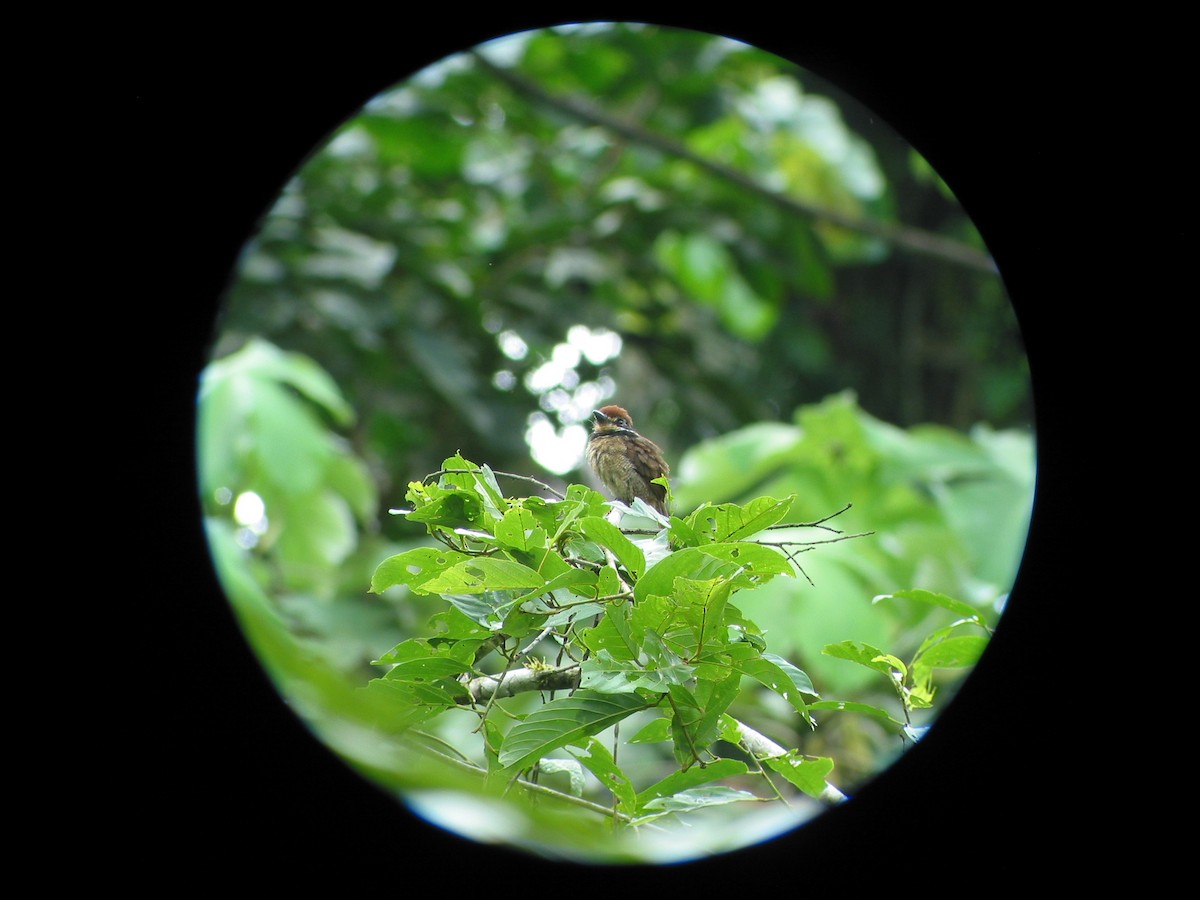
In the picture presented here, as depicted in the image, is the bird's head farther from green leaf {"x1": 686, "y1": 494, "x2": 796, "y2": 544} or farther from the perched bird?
green leaf {"x1": 686, "y1": 494, "x2": 796, "y2": 544}

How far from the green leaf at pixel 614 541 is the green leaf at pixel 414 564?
261mm

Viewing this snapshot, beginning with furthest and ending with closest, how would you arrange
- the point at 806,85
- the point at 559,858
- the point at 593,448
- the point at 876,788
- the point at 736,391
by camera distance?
the point at 806,85
the point at 736,391
the point at 593,448
the point at 876,788
the point at 559,858

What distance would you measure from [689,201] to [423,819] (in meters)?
6.83

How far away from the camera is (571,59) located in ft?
26.0

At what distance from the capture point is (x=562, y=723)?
6.09ft

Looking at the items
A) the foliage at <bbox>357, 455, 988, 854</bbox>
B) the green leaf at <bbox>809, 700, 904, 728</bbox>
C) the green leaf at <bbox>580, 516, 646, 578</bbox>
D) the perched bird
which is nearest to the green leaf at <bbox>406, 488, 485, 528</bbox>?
the foliage at <bbox>357, 455, 988, 854</bbox>

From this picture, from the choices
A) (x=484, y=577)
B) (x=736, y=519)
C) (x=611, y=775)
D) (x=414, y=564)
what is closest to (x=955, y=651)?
(x=736, y=519)

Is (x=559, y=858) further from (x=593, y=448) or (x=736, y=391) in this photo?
(x=736, y=391)

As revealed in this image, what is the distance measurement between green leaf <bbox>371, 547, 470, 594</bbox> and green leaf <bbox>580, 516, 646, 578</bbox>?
26cm

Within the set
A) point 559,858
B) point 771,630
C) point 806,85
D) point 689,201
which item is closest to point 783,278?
point 689,201

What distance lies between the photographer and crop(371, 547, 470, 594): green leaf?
6.47 feet

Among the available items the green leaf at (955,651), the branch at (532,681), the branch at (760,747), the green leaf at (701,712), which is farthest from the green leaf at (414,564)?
the green leaf at (955,651)

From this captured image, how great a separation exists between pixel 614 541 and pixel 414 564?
0.39 m

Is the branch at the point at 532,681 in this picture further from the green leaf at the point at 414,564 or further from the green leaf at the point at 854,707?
the green leaf at the point at 854,707
